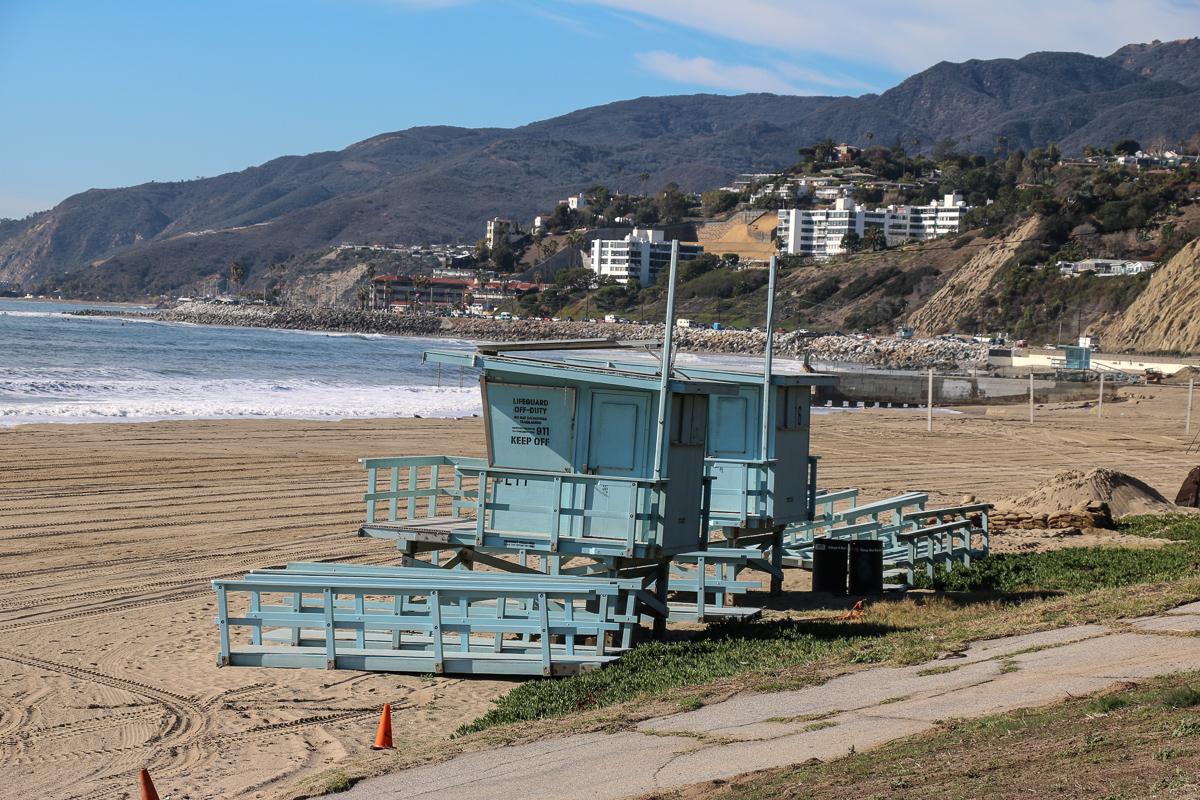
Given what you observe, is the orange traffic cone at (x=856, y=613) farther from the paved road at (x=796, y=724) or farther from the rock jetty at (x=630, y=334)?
the rock jetty at (x=630, y=334)

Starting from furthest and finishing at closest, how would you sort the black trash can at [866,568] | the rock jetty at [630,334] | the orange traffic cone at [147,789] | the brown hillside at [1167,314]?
the rock jetty at [630,334] < the brown hillside at [1167,314] < the black trash can at [866,568] < the orange traffic cone at [147,789]

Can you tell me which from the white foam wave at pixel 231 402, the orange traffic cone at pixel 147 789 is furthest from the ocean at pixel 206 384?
the orange traffic cone at pixel 147 789

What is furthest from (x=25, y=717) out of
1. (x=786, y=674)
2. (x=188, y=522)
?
(x=188, y=522)

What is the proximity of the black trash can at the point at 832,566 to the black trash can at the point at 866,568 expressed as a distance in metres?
0.10

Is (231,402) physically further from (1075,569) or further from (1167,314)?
(1167,314)

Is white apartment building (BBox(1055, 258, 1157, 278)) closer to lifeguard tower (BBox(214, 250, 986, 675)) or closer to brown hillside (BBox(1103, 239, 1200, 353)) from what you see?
brown hillside (BBox(1103, 239, 1200, 353))

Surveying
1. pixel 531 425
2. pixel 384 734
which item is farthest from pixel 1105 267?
pixel 384 734

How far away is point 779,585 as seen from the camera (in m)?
15.4

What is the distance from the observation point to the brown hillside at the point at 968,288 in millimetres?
124312

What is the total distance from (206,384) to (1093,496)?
38504 millimetres

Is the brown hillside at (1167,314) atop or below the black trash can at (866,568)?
atop

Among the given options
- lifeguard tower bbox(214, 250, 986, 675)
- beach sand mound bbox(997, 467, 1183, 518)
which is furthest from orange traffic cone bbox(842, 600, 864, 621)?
beach sand mound bbox(997, 467, 1183, 518)

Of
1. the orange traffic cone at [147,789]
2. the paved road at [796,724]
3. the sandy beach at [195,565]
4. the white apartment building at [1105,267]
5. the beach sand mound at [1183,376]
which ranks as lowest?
the sandy beach at [195,565]

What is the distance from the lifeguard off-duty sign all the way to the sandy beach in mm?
2532
